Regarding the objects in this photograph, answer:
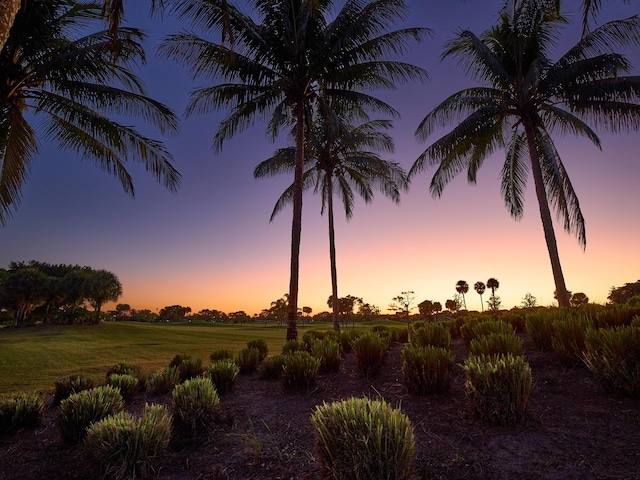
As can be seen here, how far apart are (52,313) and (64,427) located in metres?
53.7

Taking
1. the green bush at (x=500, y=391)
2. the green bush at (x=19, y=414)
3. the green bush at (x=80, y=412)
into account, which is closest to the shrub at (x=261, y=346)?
the green bush at (x=80, y=412)

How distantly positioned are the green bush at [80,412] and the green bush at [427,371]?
4257 millimetres

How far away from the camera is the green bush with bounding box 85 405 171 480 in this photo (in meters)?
3.39

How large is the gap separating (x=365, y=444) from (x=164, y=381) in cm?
548

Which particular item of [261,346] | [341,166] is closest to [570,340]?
[261,346]

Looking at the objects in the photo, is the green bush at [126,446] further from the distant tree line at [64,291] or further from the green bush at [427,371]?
the distant tree line at [64,291]

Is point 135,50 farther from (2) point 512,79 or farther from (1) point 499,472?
(2) point 512,79

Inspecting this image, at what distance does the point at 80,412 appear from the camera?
4.53 meters

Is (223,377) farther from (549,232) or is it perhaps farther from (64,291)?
(64,291)

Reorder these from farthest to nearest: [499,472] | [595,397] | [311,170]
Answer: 1. [311,170]
2. [595,397]
3. [499,472]

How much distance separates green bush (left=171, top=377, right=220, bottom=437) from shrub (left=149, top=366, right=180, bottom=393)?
2138 millimetres

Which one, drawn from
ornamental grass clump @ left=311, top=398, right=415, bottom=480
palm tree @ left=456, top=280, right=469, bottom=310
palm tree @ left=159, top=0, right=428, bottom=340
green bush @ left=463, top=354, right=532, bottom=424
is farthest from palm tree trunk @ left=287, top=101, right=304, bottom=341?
palm tree @ left=456, top=280, right=469, bottom=310

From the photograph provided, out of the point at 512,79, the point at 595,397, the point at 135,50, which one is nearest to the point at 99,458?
the point at 595,397

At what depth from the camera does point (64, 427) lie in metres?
4.51
